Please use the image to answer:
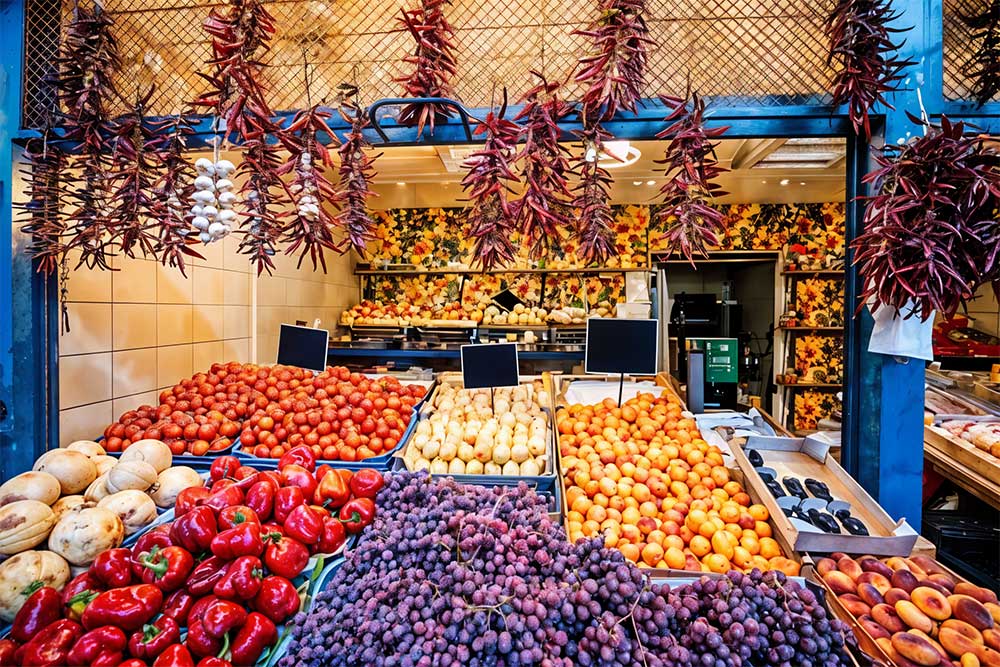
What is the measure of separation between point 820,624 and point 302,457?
79.2 inches

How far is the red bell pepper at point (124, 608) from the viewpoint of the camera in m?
1.26

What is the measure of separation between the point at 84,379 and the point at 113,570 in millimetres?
1951

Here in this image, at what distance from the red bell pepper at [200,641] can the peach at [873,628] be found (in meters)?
1.90

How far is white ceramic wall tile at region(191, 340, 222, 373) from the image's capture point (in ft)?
12.3

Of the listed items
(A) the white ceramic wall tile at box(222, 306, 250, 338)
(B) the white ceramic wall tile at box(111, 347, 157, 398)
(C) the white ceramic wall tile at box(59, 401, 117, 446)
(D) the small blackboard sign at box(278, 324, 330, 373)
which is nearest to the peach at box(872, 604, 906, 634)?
(D) the small blackboard sign at box(278, 324, 330, 373)

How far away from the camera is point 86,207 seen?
2.30 m

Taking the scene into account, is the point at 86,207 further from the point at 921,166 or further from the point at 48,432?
the point at 921,166

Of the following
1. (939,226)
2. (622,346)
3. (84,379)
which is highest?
(939,226)

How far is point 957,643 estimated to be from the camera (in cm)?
133

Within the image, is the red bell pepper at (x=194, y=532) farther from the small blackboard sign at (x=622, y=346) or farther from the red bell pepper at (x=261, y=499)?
the small blackboard sign at (x=622, y=346)

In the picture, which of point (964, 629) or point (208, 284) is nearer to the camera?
point (964, 629)

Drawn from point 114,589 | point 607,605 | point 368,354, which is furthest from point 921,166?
point 368,354

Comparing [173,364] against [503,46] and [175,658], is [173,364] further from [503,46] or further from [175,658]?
[503,46]

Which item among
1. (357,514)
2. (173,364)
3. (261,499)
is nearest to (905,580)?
(357,514)
